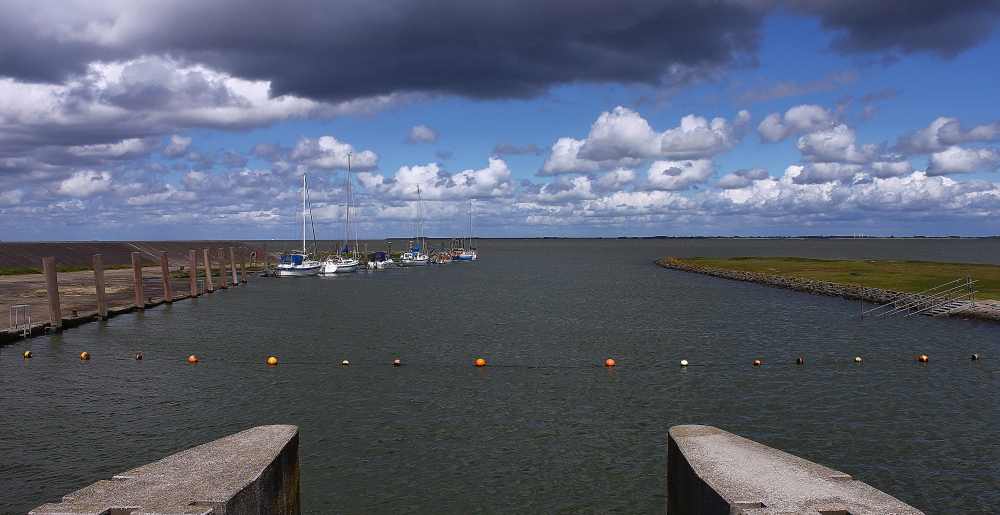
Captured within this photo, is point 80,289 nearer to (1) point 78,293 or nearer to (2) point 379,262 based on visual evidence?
(1) point 78,293

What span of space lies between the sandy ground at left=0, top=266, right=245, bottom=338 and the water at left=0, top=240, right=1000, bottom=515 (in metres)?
4.05

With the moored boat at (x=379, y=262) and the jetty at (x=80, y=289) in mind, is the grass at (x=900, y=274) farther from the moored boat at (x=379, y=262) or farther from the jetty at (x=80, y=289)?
the moored boat at (x=379, y=262)

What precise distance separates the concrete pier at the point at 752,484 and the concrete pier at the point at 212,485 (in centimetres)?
672

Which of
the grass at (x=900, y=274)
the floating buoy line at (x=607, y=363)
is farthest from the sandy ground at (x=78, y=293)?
the grass at (x=900, y=274)

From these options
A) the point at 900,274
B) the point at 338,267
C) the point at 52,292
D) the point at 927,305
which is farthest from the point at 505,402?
the point at 338,267

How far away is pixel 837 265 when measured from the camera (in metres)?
97.1

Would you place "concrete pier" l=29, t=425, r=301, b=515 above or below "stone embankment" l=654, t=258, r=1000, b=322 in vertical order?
above

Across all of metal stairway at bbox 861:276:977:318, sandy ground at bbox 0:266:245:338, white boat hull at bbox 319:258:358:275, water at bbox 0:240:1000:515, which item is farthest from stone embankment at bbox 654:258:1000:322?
white boat hull at bbox 319:258:358:275

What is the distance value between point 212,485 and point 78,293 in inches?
2268

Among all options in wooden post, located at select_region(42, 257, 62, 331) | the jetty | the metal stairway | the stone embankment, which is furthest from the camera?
the metal stairway

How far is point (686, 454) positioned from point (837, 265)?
9774 centimetres

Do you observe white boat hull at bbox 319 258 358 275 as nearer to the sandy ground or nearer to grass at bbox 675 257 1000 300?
the sandy ground

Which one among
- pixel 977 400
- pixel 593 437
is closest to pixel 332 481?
pixel 593 437

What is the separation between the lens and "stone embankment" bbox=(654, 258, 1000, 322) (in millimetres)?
44125
